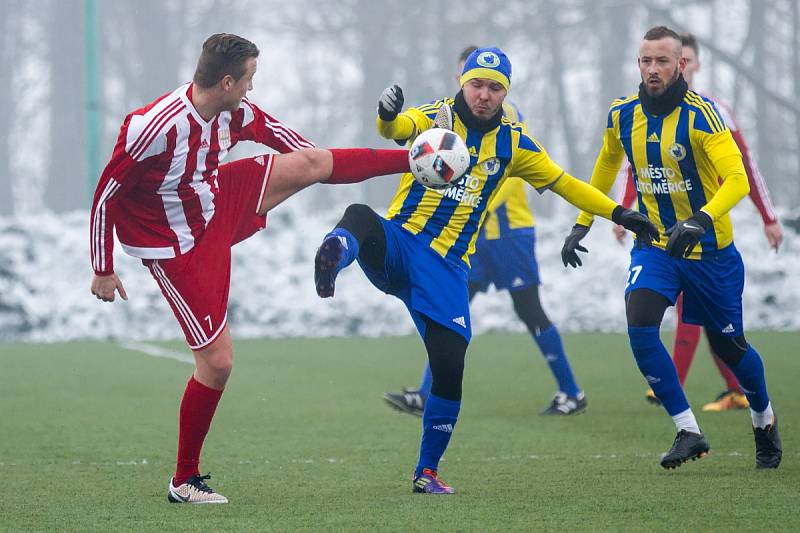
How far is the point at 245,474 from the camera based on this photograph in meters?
6.23

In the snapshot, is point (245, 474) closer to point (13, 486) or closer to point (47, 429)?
point (13, 486)

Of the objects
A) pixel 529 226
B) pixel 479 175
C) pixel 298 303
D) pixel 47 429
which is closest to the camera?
pixel 479 175

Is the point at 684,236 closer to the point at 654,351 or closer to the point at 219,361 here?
the point at 654,351

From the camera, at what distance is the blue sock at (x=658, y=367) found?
611 centimetres

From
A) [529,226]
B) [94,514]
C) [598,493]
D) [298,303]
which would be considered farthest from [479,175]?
[298,303]

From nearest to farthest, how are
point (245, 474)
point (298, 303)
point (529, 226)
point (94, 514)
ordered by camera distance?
point (94, 514), point (245, 474), point (529, 226), point (298, 303)

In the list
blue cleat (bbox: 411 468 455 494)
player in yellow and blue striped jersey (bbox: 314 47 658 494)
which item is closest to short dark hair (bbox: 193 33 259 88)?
player in yellow and blue striped jersey (bbox: 314 47 658 494)

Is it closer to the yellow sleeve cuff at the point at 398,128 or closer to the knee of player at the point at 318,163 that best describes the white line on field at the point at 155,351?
the knee of player at the point at 318,163

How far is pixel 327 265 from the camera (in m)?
5.27

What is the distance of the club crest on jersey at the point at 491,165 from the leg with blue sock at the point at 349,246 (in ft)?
1.74

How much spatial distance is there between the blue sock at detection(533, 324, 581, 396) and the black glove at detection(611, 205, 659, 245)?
119 inches

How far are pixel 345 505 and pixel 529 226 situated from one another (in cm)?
441

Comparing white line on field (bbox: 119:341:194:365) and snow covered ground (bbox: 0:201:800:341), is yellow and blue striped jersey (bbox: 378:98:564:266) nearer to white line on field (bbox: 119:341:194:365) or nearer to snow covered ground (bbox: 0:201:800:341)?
white line on field (bbox: 119:341:194:365)

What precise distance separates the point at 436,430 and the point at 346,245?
90cm
